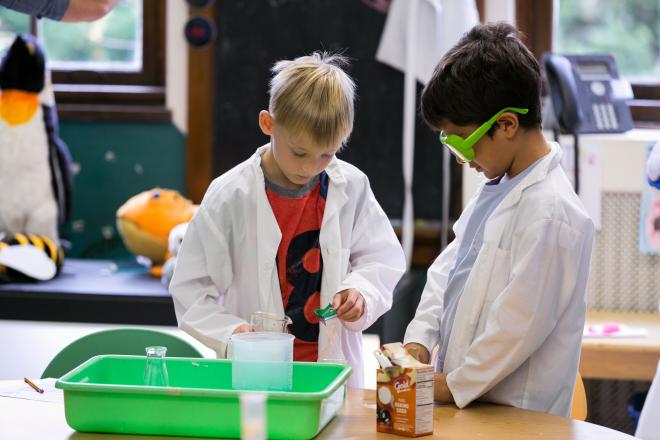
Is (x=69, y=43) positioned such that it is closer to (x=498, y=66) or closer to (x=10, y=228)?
(x=10, y=228)

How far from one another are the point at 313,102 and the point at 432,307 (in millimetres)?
388

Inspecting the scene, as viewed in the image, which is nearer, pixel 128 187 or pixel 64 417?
pixel 64 417

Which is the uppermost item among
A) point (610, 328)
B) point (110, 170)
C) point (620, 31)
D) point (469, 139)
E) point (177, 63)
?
point (620, 31)

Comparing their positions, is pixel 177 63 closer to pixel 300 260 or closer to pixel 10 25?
pixel 10 25

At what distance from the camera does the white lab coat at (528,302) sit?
132 centimetres

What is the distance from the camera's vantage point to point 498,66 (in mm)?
1386

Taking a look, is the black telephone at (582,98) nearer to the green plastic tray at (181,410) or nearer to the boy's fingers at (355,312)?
the boy's fingers at (355,312)

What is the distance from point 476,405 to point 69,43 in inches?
94.0

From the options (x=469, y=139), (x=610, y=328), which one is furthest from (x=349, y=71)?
(x=469, y=139)

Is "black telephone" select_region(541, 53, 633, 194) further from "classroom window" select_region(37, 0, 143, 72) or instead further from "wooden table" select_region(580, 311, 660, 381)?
"classroom window" select_region(37, 0, 143, 72)

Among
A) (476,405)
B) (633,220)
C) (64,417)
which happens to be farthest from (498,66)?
(633,220)

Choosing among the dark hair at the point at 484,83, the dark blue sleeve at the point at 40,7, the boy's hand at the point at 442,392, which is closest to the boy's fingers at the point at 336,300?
the boy's hand at the point at 442,392

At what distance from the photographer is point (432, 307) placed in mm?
1570

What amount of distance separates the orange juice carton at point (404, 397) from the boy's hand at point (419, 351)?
9.9 inches
